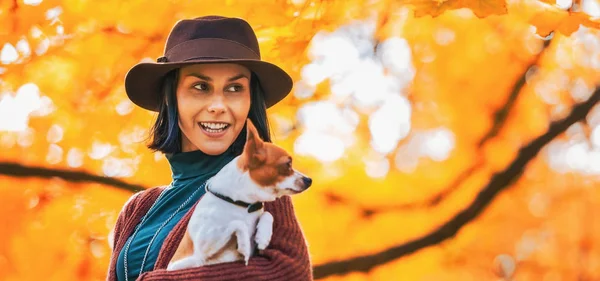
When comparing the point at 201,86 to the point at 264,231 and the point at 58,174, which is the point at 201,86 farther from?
the point at 58,174

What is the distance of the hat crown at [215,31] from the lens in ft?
6.88

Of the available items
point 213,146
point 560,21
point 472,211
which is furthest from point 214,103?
point 472,211

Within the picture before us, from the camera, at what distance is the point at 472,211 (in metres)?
3.78

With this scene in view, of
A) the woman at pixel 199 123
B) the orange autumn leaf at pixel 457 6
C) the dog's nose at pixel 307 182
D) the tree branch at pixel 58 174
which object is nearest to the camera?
the dog's nose at pixel 307 182

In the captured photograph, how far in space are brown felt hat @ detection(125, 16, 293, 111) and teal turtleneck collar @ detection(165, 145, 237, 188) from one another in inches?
9.5

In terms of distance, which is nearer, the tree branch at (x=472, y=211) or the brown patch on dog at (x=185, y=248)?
the brown patch on dog at (x=185, y=248)

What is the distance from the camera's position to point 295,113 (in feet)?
13.3

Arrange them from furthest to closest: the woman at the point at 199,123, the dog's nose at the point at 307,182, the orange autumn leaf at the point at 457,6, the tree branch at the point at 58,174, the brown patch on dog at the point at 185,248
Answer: the tree branch at the point at 58,174 → the orange autumn leaf at the point at 457,6 → the woman at the point at 199,123 → the brown patch on dog at the point at 185,248 → the dog's nose at the point at 307,182

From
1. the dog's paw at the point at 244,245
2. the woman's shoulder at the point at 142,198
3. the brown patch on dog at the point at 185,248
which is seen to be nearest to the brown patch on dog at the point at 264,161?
the dog's paw at the point at 244,245

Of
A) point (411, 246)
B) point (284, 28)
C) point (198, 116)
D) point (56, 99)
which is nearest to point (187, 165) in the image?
point (198, 116)

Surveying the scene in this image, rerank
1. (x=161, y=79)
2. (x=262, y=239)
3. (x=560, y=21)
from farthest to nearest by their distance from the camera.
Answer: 1. (x=560, y=21)
2. (x=161, y=79)
3. (x=262, y=239)

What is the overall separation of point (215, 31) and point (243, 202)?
23.2 inches

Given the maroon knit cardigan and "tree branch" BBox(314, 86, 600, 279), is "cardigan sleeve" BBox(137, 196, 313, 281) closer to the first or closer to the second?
the maroon knit cardigan

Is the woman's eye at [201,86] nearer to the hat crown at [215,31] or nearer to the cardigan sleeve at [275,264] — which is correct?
the hat crown at [215,31]
